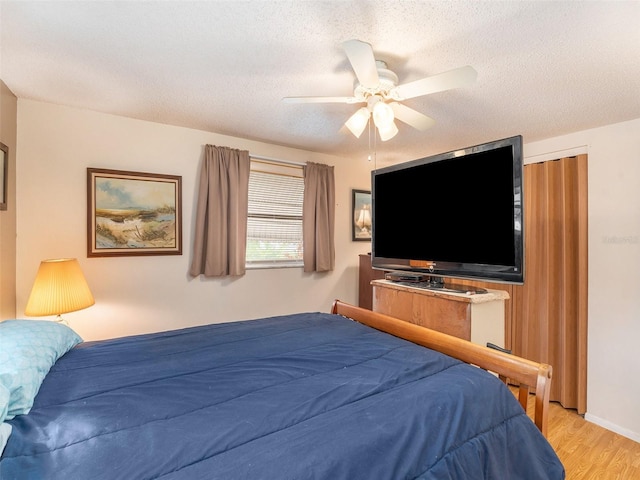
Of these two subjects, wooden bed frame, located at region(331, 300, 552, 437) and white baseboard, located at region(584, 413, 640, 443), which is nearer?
wooden bed frame, located at region(331, 300, 552, 437)

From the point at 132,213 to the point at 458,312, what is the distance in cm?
254

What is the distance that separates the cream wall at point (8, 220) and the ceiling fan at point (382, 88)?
1836 millimetres

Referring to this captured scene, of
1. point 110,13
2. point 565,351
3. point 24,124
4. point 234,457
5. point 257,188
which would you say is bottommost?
point 565,351

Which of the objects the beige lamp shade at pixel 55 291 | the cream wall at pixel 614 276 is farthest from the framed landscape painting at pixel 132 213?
the cream wall at pixel 614 276

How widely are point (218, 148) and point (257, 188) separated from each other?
1.76ft

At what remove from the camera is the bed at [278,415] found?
2.70 ft

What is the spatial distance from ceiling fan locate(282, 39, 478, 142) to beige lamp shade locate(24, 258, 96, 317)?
1.79m

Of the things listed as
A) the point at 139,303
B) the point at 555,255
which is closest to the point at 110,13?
the point at 139,303

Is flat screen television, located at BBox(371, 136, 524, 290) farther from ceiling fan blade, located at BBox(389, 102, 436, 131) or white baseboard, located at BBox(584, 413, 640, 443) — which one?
white baseboard, located at BBox(584, 413, 640, 443)

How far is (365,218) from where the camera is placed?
3945 mm

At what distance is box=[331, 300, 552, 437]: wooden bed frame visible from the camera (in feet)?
4.11

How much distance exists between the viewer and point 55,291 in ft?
6.62

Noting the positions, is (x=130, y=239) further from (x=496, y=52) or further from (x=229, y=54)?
(x=496, y=52)

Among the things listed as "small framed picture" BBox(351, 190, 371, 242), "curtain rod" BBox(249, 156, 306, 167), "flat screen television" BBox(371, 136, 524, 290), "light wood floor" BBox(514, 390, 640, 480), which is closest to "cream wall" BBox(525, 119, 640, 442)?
"light wood floor" BBox(514, 390, 640, 480)
